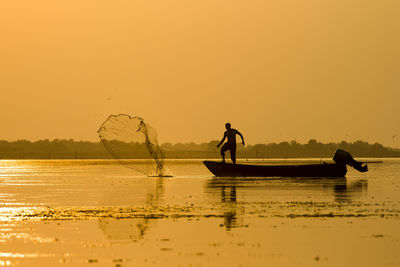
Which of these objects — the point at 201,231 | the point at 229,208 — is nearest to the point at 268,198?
the point at 229,208

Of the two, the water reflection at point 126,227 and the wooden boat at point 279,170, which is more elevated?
the wooden boat at point 279,170

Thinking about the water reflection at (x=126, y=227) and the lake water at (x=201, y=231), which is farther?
the water reflection at (x=126, y=227)

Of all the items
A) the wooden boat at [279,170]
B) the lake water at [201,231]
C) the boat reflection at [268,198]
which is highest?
the wooden boat at [279,170]

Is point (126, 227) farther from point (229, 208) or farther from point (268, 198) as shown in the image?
point (268, 198)

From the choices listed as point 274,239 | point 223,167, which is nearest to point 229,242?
point 274,239

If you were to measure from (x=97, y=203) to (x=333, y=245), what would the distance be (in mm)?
12876

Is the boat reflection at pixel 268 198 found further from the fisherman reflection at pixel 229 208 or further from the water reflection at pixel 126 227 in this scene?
the water reflection at pixel 126 227

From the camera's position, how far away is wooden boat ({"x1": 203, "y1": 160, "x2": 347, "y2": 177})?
47.6 metres

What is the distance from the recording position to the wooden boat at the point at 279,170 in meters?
47.6

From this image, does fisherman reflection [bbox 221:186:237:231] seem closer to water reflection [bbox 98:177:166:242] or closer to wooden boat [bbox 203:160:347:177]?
water reflection [bbox 98:177:166:242]

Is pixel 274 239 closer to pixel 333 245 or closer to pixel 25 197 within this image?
pixel 333 245

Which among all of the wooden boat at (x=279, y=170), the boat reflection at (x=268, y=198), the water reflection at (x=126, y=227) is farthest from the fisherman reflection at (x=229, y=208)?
the wooden boat at (x=279, y=170)

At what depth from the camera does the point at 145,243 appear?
16.7 m

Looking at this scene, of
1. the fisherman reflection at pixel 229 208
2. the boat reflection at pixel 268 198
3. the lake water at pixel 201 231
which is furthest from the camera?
the boat reflection at pixel 268 198
